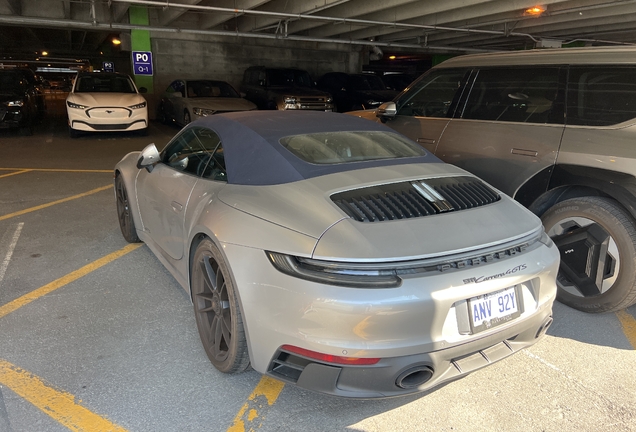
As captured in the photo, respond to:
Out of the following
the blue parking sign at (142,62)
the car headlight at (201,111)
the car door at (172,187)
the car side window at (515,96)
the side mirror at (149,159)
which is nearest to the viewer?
the car door at (172,187)

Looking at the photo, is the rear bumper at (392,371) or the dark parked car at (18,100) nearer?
the rear bumper at (392,371)

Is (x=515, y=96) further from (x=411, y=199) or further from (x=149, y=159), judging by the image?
(x=149, y=159)

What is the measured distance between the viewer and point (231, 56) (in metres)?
18.6

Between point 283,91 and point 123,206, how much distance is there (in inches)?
393

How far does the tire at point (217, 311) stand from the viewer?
2277 mm

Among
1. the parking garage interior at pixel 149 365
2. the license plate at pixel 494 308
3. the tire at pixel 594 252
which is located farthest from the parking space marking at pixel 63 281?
the tire at pixel 594 252

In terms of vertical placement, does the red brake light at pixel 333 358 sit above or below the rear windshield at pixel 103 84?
below

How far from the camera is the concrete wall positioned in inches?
674

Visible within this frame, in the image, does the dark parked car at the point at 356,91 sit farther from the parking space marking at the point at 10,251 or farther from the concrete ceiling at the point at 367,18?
the parking space marking at the point at 10,251

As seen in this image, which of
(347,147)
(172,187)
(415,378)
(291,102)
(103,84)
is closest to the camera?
(415,378)

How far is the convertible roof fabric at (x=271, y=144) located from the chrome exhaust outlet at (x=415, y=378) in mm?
1135

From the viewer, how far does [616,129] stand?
123 inches

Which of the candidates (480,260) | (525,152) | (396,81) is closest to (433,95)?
(525,152)

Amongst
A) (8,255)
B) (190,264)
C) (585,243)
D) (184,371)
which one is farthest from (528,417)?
(8,255)
